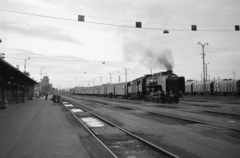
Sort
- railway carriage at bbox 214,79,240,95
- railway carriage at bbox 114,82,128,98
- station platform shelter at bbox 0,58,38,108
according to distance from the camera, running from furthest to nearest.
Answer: railway carriage at bbox 114,82,128,98
railway carriage at bbox 214,79,240,95
station platform shelter at bbox 0,58,38,108

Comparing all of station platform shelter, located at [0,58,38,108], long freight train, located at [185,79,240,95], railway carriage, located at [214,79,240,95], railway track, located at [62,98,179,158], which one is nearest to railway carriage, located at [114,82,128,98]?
station platform shelter, located at [0,58,38,108]

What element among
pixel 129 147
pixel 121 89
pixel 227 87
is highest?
pixel 227 87

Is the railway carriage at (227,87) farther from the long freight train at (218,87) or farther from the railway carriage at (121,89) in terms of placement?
the railway carriage at (121,89)

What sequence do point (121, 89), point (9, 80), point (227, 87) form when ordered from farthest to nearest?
point (121, 89) → point (227, 87) → point (9, 80)

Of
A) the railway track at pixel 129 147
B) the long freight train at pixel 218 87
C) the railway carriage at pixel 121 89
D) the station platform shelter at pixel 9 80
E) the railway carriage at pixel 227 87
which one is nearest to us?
the railway track at pixel 129 147

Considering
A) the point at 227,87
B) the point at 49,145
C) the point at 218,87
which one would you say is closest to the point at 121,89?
the point at 218,87

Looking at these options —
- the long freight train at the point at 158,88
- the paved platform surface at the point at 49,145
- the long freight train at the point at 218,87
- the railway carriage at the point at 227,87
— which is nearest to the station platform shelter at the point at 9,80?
the paved platform surface at the point at 49,145

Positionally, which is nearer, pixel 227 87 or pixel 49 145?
pixel 49 145

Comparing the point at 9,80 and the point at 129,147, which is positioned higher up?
the point at 9,80

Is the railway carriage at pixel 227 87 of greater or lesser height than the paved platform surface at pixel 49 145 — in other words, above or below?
above

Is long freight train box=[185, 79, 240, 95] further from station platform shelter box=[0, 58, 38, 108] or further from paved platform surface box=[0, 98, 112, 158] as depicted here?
paved platform surface box=[0, 98, 112, 158]

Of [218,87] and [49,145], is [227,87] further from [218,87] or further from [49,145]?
[49,145]

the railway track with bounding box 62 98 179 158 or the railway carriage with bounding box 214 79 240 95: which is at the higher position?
the railway carriage with bounding box 214 79 240 95

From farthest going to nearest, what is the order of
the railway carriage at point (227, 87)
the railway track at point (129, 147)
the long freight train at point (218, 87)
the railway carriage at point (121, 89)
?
the railway carriage at point (121, 89) → the long freight train at point (218, 87) → the railway carriage at point (227, 87) → the railway track at point (129, 147)
